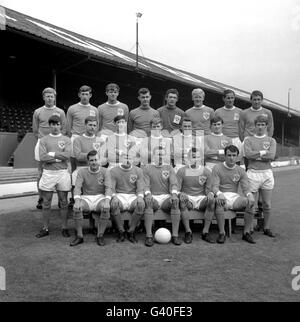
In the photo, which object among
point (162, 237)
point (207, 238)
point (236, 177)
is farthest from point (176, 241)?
point (236, 177)

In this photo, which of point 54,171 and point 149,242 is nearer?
point 149,242

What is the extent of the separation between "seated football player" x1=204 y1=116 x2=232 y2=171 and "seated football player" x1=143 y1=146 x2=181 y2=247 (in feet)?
2.45

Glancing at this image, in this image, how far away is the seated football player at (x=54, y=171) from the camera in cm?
536

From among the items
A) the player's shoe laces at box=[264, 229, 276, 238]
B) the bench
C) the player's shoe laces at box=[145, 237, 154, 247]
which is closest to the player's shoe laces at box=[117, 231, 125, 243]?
the bench

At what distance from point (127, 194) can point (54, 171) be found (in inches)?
43.3

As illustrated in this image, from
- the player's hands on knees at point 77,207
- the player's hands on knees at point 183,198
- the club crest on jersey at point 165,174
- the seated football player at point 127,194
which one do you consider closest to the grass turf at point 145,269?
the seated football player at point 127,194

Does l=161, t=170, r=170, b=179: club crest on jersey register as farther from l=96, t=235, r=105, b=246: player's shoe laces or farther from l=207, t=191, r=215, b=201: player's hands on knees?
l=96, t=235, r=105, b=246: player's shoe laces

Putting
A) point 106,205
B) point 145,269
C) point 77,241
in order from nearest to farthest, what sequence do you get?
point 145,269 → point 77,241 → point 106,205

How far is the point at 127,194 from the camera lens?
5332 millimetres

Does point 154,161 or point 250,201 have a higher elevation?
point 154,161

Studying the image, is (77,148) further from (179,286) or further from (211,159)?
(179,286)

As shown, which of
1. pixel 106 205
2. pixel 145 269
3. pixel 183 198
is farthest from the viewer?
pixel 183 198

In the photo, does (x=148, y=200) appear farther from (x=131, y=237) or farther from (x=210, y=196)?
(x=210, y=196)

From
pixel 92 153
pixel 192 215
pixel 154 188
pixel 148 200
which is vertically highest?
pixel 92 153
